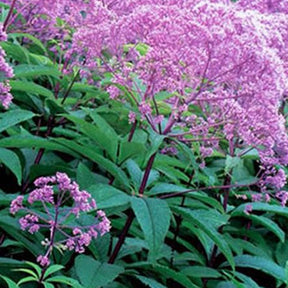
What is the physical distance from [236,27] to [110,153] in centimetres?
84

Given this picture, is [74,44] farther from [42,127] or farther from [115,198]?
[115,198]

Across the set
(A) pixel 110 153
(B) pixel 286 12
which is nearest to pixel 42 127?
(A) pixel 110 153

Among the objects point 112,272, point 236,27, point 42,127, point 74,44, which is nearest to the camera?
point 112,272

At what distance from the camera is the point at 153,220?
241 centimetres

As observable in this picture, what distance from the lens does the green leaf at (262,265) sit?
301 cm

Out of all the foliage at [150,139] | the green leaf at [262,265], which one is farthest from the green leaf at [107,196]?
the green leaf at [262,265]

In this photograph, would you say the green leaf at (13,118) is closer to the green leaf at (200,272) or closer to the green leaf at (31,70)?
the green leaf at (31,70)

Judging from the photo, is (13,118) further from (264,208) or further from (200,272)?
(264,208)

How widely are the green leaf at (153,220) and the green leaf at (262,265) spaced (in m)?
0.80

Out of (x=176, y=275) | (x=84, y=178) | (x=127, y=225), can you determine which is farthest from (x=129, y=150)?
Answer: (x=176, y=275)

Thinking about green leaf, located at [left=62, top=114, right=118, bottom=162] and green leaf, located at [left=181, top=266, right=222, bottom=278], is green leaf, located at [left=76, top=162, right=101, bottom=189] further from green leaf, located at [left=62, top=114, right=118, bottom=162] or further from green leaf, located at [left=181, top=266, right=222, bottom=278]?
green leaf, located at [left=181, top=266, right=222, bottom=278]

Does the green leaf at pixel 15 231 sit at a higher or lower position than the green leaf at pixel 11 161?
lower

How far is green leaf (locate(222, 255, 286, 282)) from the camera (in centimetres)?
301

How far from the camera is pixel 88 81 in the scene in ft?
11.5
